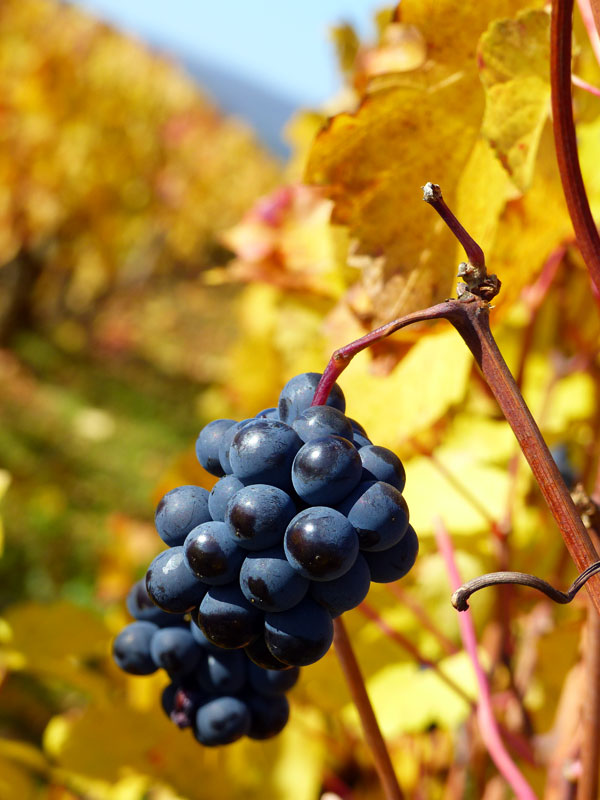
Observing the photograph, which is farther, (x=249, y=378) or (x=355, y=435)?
(x=249, y=378)

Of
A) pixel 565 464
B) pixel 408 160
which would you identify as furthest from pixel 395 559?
pixel 565 464

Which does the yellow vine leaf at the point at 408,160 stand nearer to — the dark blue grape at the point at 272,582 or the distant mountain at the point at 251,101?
the dark blue grape at the point at 272,582

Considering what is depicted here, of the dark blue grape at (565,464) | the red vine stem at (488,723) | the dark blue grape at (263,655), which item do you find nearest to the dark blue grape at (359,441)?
the dark blue grape at (263,655)

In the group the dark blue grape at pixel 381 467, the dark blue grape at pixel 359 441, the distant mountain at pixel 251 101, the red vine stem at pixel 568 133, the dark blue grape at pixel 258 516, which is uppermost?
the distant mountain at pixel 251 101

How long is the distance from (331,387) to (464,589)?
11 cm

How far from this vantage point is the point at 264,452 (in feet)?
1.11

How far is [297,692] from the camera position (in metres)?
0.95

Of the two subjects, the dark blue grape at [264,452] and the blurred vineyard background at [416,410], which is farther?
the blurred vineyard background at [416,410]

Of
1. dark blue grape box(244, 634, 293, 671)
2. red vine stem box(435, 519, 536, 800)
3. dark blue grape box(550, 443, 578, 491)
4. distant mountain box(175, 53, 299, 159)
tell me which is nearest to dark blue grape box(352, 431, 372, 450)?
dark blue grape box(244, 634, 293, 671)

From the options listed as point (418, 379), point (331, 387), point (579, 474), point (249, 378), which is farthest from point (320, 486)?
point (249, 378)

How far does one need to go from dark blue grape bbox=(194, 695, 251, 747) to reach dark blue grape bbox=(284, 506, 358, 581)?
18 centimetres

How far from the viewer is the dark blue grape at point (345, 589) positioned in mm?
345

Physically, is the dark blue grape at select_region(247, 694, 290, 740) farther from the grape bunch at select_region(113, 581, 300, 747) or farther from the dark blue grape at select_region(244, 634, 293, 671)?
the dark blue grape at select_region(244, 634, 293, 671)

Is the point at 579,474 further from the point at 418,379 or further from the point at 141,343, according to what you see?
the point at 141,343
